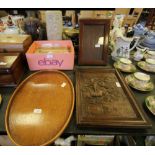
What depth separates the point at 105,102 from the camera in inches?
22.3

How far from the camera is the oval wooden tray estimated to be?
455 millimetres

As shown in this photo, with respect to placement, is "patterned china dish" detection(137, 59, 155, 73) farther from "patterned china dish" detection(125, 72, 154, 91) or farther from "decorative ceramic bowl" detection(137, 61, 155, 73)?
"patterned china dish" detection(125, 72, 154, 91)

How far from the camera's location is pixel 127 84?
668mm

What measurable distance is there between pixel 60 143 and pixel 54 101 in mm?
300

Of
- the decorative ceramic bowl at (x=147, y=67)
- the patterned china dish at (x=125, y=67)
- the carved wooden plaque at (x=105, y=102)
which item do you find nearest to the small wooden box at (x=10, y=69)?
the carved wooden plaque at (x=105, y=102)

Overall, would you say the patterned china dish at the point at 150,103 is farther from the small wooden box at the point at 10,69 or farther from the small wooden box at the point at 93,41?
the small wooden box at the point at 10,69

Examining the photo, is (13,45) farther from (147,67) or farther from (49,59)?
(147,67)

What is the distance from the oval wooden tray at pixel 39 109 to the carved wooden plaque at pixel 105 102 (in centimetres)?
6

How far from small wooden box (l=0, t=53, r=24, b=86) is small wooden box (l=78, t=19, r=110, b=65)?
37 cm

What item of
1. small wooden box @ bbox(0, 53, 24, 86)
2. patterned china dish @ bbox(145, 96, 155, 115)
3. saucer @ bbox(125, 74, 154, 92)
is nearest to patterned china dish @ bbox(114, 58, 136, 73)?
saucer @ bbox(125, 74, 154, 92)

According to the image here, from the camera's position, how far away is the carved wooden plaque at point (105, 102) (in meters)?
0.48

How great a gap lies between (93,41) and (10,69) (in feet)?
1.62
